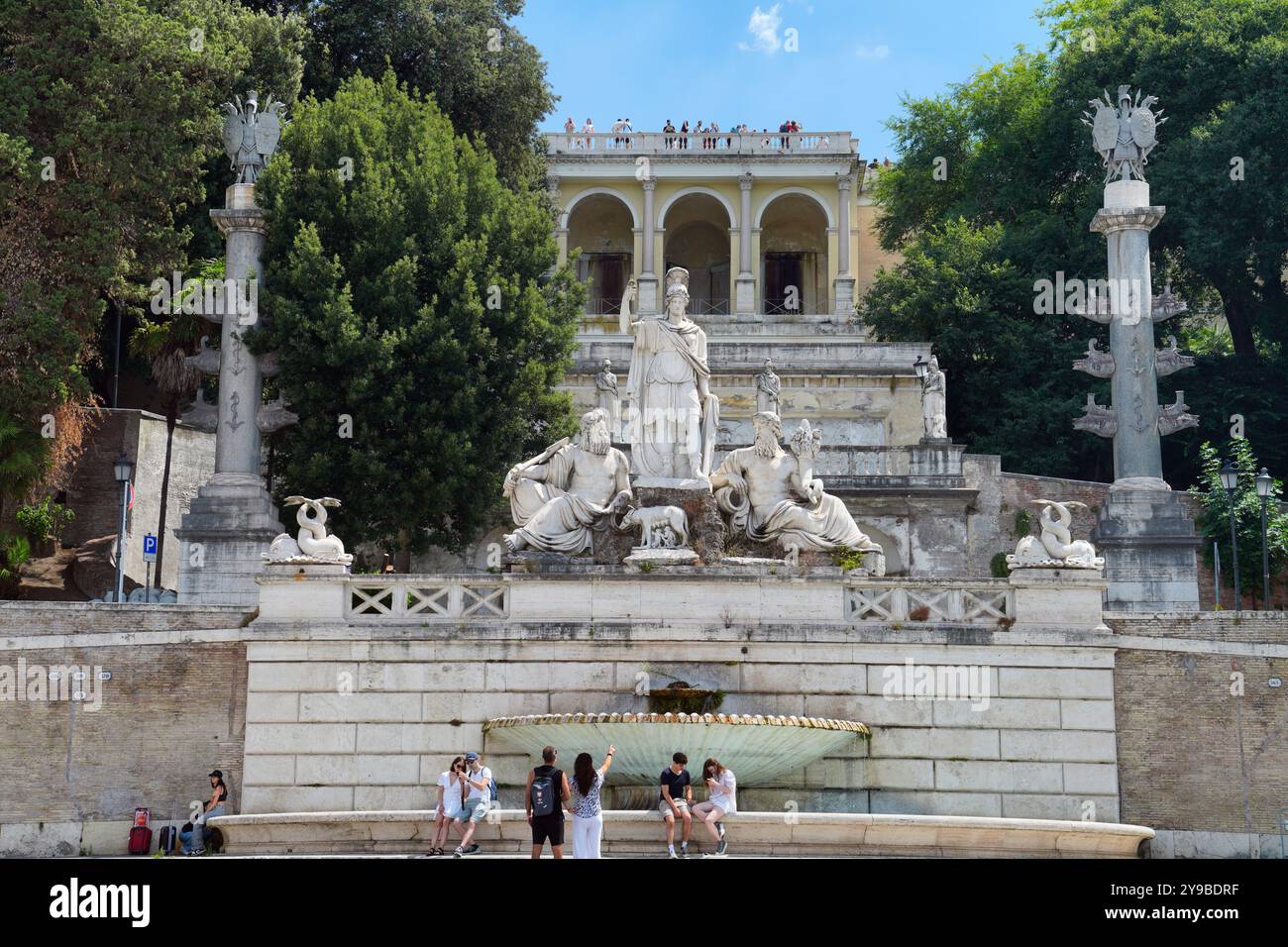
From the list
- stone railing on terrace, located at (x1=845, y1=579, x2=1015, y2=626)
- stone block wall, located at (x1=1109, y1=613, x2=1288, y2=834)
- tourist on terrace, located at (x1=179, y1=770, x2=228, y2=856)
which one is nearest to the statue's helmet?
stone railing on terrace, located at (x1=845, y1=579, x2=1015, y2=626)

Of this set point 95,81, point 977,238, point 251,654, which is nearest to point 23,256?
point 95,81

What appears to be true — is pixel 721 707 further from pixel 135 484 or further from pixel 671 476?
pixel 135 484

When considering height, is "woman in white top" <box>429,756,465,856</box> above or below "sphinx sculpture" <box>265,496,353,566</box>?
below

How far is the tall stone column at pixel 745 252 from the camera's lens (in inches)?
2325

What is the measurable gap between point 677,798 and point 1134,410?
16.2m

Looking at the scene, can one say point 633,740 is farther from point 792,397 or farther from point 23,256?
point 792,397

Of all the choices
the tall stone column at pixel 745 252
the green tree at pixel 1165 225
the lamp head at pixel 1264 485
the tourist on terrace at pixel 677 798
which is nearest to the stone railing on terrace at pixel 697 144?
Answer: the tall stone column at pixel 745 252

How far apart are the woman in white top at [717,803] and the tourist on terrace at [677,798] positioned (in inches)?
7.0

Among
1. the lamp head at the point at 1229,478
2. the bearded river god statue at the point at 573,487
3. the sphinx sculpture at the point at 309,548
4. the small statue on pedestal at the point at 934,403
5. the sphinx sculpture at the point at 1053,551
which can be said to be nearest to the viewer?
the sphinx sculpture at the point at 1053,551

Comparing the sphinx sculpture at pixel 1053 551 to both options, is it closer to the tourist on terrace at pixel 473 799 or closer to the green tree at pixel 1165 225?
the tourist on terrace at pixel 473 799

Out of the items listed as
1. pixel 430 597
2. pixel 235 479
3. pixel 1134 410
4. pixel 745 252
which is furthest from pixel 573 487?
pixel 745 252

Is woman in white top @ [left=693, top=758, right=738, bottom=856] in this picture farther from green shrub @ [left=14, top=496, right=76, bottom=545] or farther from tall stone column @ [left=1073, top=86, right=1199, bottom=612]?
green shrub @ [left=14, top=496, right=76, bottom=545]

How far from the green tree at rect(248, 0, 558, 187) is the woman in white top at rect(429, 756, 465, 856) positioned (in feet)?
84.7

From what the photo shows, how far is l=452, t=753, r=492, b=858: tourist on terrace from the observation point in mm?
19781
